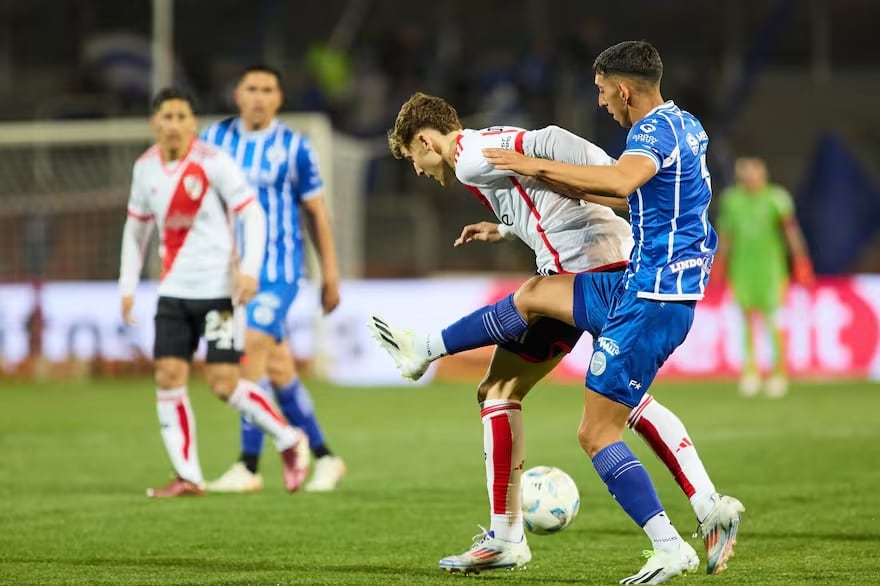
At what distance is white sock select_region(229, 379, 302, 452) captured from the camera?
8297 mm

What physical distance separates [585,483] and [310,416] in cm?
167

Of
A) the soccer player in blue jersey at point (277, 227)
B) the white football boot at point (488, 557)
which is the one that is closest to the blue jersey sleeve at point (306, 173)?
the soccer player in blue jersey at point (277, 227)

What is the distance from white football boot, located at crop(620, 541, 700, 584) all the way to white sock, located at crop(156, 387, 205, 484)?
3638 mm

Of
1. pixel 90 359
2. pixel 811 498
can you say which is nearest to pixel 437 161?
pixel 811 498

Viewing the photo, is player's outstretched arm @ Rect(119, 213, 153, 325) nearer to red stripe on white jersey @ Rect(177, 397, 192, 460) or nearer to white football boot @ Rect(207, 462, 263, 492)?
red stripe on white jersey @ Rect(177, 397, 192, 460)

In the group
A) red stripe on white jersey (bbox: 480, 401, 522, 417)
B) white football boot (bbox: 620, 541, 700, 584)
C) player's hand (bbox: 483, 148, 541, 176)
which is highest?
player's hand (bbox: 483, 148, 541, 176)

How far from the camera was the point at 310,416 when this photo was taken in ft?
29.4

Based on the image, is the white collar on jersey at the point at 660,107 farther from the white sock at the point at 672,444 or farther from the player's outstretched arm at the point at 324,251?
the player's outstretched arm at the point at 324,251

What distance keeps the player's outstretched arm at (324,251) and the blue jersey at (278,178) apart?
0.24 feet

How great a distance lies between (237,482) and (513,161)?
3.97 metres

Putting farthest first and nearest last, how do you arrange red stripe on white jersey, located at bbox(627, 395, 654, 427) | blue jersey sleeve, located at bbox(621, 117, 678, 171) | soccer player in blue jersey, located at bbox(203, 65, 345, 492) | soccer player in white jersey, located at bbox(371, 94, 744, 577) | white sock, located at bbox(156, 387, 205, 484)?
1. soccer player in blue jersey, located at bbox(203, 65, 345, 492)
2. white sock, located at bbox(156, 387, 205, 484)
3. red stripe on white jersey, located at bbox(627, 395, 654, 427)
4. soccer player in white jersey, located at bbox(371, 94, 744, 577)
5. blue jersey sleeve, located at bbox(621, 117, 678, 171)

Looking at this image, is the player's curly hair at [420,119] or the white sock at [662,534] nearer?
the white sock at [662,534]

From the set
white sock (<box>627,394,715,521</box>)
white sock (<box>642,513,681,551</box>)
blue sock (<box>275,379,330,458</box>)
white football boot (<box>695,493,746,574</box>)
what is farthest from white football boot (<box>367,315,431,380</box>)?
blue sock (<box>275,379,330,458</box>)

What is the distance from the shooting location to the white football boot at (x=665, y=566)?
5.13 meters
